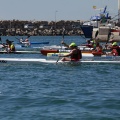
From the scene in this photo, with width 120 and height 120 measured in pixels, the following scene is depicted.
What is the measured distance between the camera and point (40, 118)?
12352mm

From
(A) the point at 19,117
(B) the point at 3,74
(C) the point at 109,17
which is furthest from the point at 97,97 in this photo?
(C) the point at 109,17

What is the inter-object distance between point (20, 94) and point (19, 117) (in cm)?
326

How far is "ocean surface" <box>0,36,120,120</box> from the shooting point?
12828 millimetres

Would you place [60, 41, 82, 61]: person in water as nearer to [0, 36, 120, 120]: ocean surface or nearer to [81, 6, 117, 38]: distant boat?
[0, 36, 120, 120]: ocean surface

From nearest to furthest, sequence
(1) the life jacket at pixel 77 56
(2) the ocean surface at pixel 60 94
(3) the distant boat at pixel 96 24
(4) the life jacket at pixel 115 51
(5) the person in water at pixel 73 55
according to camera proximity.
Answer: (2) the ocean surface at pixel 60 94 < (5) the person in water at pixel 73 55 < (1) the life jacket at pixel 77 56 < (4) the life jacket at pixel 115 51 < (3) the distant boat at pixel 96 24

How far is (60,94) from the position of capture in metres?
15.8

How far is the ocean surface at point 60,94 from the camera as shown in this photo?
1283 centimetres

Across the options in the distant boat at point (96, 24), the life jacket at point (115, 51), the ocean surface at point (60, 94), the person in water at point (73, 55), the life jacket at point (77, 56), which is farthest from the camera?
the distant boat at point (96, 24)

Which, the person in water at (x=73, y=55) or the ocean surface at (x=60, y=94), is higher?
the person in water at (x=73, y=55)


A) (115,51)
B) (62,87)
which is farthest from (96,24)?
(62,87)

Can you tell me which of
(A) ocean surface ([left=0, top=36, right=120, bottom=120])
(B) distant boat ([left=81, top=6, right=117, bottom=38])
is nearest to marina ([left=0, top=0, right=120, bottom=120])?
(A) ocean surface ([left=0, top=36, right=120, bottom=120])

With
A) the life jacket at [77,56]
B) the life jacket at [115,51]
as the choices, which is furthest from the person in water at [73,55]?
the life jacket at [115,51]

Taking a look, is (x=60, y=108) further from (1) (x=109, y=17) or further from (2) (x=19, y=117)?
(1) (x=109, y=17)

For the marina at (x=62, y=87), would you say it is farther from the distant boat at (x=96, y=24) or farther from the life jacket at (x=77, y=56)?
the distant boat at (x=96, y=24)
